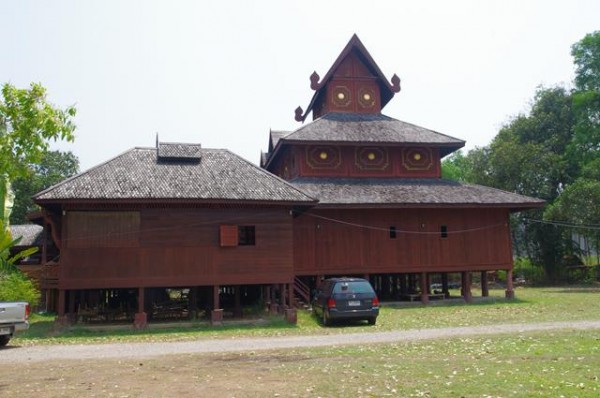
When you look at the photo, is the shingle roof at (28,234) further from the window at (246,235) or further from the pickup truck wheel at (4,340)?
the pickup truck wheel at (4,340)

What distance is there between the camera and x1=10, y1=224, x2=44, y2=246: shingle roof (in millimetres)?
34906

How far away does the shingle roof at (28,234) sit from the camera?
115 feet

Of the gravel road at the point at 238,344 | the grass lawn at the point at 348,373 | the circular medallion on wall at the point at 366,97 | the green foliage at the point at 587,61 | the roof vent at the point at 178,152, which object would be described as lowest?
the gravel road at the point at 238,344

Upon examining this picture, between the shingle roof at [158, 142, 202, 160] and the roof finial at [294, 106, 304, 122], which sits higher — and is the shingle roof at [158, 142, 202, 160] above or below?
below

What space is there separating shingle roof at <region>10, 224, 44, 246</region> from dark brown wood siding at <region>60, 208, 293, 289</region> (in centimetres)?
1536

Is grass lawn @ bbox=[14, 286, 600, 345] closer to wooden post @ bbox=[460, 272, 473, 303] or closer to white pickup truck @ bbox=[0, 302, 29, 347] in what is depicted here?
white pickup truck @ bbox=[0, 302, 29, 347]

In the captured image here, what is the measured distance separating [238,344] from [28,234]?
28.8 m

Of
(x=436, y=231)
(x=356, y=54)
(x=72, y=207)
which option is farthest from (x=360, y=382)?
(x=356, y=54)

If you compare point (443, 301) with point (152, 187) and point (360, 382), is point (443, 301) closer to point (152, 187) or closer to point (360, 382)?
point (152, 187)

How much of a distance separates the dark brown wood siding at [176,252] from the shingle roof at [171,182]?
2.93 ft

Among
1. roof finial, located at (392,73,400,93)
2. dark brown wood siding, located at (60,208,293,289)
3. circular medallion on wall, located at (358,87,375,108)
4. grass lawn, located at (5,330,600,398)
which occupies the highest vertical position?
roof finial, located at (392,73,400,93)

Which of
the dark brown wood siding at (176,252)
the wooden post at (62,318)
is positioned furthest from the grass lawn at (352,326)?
the dark brown wood siding at (176,252)

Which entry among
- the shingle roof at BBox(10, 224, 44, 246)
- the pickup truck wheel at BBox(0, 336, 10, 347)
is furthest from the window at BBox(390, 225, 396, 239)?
the shingle roof at BBox(10, 224, 44, 246)

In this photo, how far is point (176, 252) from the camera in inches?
819
